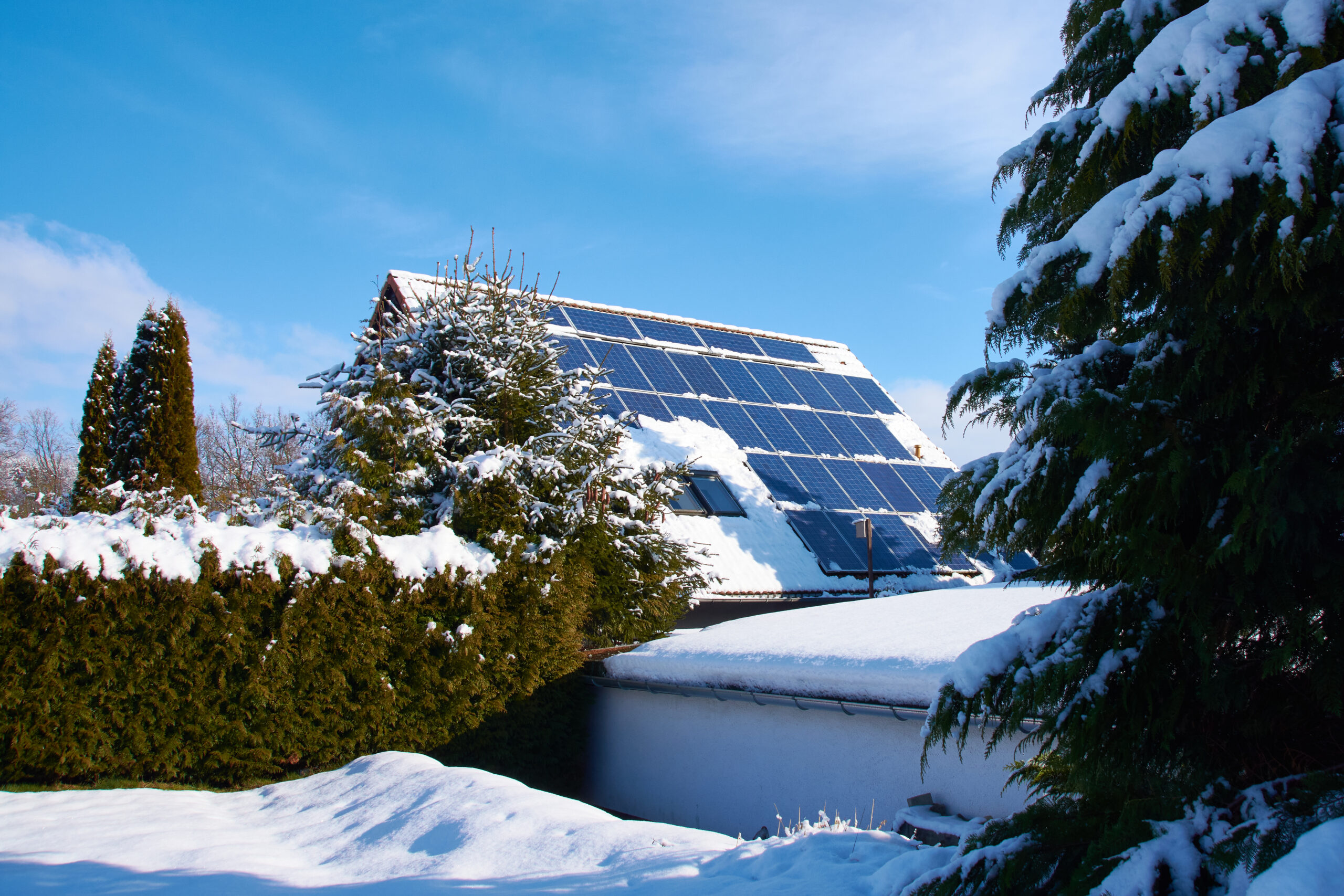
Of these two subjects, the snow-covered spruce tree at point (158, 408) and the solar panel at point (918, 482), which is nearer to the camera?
the solar panel at point (918, 482)

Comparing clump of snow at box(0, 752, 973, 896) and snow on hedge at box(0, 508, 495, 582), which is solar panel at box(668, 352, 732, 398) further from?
clump of snow at box(0, 752, 973, 896)

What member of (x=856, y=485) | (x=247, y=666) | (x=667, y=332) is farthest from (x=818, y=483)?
(x=247, y=666)

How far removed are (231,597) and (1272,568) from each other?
850cm

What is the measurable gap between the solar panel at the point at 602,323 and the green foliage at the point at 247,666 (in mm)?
9727

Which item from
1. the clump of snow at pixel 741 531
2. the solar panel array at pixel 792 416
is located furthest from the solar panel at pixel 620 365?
the clump of snow at pixel 741 531

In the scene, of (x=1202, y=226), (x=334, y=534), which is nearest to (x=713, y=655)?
(x=334, y=534)

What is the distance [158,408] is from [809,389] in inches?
589

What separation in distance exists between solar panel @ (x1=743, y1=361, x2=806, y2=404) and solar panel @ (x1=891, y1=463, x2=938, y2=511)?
279 centimetres

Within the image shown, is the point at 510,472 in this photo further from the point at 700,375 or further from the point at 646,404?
the point at 700,375

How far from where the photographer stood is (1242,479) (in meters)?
2.68

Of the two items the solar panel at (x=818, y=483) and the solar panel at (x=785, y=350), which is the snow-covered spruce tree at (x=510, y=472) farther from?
the solar panel at (x=785, y=350)

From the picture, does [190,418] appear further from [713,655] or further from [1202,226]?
[1202,226]

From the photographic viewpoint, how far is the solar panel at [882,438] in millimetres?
17703

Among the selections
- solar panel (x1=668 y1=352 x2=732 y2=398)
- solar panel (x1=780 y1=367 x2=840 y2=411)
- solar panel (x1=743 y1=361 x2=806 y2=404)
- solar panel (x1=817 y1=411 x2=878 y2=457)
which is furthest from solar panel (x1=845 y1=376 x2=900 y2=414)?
solar panel (x1=668 y1=352 x2=732 y2=398)
